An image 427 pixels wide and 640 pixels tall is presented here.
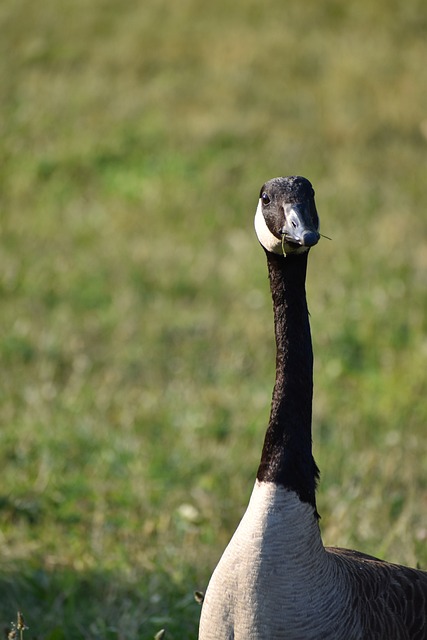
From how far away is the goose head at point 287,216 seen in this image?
109 inches

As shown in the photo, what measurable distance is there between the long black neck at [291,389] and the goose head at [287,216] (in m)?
0.09

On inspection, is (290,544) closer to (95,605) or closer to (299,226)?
(299,226)

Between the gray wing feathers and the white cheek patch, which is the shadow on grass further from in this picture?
the white cheek patch

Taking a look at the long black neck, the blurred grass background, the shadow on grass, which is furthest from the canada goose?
the blurred grass background

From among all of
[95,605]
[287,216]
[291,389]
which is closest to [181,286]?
[95,605]

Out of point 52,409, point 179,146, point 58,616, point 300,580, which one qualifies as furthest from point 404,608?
point 179,146

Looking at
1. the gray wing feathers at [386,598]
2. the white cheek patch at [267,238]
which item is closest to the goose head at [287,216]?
the white cheek patch at [267,238]

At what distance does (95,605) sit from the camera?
14.0 feet

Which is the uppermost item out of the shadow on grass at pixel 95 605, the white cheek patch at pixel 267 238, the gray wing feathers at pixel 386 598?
the white cheek patch at pixel 267 238

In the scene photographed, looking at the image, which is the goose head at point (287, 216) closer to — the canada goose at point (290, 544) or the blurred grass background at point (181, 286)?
the canada goose at point (290, 544)

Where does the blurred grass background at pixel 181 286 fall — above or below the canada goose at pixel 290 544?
above

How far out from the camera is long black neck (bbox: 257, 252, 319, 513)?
298 centimetres

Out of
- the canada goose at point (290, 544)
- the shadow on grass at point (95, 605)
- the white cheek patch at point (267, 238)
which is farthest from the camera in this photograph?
the shadow on grass at point (95, 605)

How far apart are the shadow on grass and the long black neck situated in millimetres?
A: 1284
